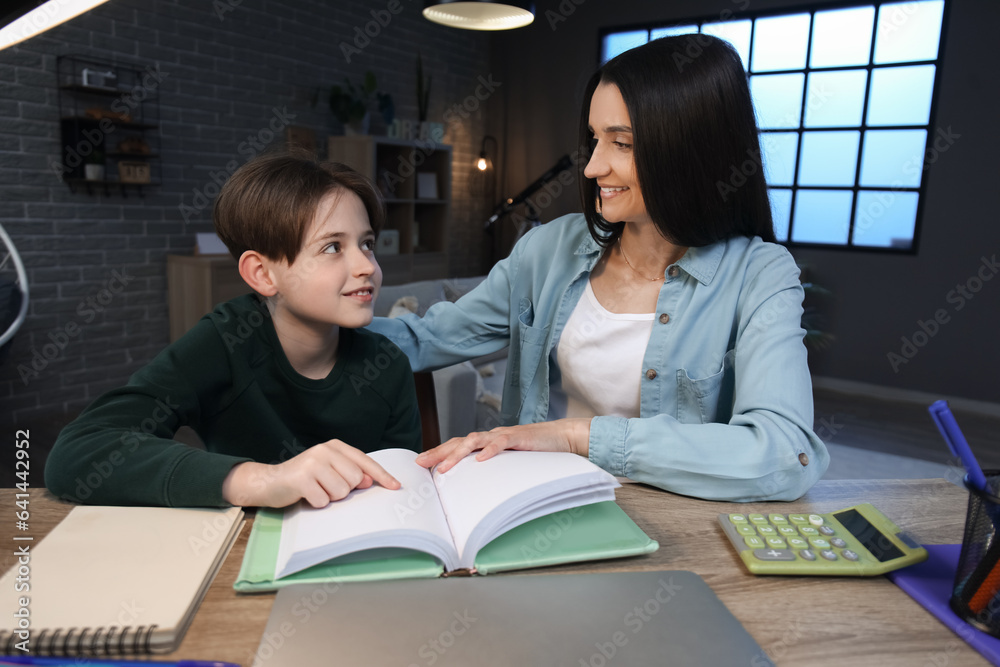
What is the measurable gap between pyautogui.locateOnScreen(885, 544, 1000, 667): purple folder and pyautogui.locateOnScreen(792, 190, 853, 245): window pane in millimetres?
4150

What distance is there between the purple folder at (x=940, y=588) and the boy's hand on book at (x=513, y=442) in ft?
1.19

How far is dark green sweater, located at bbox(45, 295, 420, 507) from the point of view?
720mm

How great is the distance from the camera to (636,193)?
112 cm

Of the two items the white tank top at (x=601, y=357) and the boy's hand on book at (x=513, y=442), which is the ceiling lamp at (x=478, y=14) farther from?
the boy's hand on book at (x=513, y=442)

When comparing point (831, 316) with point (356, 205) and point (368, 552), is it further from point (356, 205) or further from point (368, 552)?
point (368, 552)

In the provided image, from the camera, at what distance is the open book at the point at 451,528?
58 centimetres

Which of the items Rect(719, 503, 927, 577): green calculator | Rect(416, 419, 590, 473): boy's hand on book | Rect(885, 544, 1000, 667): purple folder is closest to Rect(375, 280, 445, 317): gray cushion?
Rect(416, 419, 590, 473): boy's hand on book

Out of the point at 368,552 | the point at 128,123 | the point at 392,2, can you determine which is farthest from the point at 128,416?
the point at 392,2

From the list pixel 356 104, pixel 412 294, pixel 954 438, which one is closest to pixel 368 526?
pixel 954 438

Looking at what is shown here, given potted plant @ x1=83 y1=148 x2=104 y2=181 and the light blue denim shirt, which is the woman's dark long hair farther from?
potted plant @ x1=83 y1=148 x2=104 y2=181

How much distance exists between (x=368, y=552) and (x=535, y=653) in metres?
0.19

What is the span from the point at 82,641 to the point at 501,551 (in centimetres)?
33

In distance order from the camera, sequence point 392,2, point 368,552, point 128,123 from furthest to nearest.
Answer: point 392,2 < point 128,123 < point 368,552

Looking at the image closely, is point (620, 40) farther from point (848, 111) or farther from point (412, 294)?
point (412, 294)
